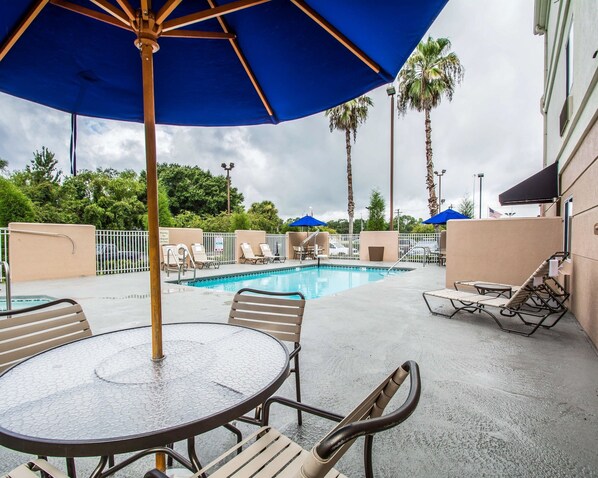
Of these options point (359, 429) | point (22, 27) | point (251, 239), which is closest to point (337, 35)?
point (22, 27)

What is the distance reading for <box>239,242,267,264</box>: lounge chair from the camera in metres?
13.8

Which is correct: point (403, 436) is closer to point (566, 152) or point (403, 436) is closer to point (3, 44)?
point (3, 44)

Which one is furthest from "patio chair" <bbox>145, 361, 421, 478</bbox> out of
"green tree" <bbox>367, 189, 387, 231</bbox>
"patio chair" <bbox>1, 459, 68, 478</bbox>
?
"green tree" <bbox>367, 189, 387, 231</bbox>

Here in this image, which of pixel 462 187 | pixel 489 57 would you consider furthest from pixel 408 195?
pixel 489 57

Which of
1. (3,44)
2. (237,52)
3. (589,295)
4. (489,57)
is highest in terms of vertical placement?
(489,57)

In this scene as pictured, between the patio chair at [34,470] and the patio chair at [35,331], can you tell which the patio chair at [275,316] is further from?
the patio chair at [34,470]

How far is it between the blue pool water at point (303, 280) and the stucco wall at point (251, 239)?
101 inches

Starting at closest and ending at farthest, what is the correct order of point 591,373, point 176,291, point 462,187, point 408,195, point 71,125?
point 71,125 → point 591,373 → point 176,291 → point 462,187 → point 408,195

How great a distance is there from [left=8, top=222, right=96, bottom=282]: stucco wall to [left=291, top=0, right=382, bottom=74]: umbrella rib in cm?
959

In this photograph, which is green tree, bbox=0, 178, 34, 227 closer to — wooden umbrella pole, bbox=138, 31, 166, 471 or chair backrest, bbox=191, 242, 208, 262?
chair backrest, bbox=191, 242, 208, 262

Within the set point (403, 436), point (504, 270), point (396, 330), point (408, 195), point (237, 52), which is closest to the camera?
point (403, 436)

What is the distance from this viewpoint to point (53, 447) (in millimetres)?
871

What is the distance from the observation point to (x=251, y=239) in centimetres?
Answer: 1485

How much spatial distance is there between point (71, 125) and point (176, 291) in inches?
190
